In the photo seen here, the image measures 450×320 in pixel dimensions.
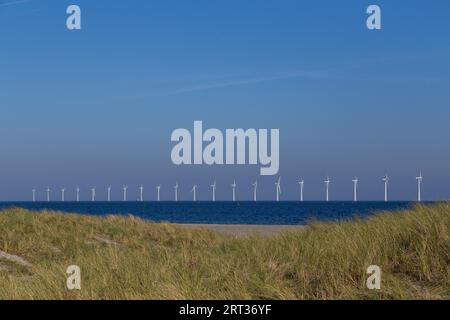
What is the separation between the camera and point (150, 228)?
31.0 m

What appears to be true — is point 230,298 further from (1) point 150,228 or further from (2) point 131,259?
(1) point 150,228

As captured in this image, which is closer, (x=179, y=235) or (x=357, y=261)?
(x=357, y=261)

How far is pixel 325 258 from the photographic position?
12.0 m

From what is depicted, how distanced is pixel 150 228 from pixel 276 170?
15.6 m

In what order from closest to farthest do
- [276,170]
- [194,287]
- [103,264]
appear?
1. [194,287]
2. [103,264]
3. [276,170]

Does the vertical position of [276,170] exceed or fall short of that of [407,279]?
it exceeds it

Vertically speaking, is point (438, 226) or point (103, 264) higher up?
point (438, 226)

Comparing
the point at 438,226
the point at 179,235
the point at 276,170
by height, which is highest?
the point at 276,170
